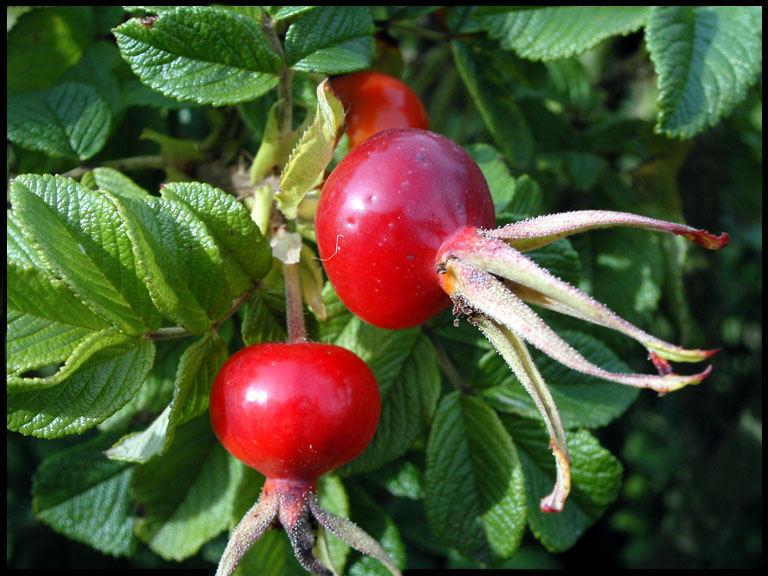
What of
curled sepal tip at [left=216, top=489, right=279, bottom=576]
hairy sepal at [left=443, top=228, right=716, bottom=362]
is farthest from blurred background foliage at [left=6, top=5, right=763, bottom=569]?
curled sepal tip at [left=216, top=489, right=279, bottom=576]

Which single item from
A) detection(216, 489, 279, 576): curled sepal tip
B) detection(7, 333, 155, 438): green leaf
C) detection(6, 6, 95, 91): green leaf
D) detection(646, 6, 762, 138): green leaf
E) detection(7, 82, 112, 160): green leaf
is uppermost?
detection(6, 6, 95, 91): green leaf

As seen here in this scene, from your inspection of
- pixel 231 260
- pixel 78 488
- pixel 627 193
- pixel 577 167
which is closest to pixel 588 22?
pixel 577 167

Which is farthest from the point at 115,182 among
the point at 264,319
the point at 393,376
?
the point at 393,376

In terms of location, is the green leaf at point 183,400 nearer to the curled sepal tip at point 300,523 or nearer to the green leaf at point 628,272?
the curled sepal tip at point 300,523

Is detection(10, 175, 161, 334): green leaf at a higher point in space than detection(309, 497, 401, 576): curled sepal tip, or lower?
higher

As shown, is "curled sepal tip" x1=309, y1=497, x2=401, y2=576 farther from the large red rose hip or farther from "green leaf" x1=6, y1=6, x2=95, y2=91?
"green leaf" x1=6, y1=6, x2=95, y2=91

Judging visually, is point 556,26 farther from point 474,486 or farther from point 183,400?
point 183,400

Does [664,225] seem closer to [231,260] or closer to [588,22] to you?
[231,260]
